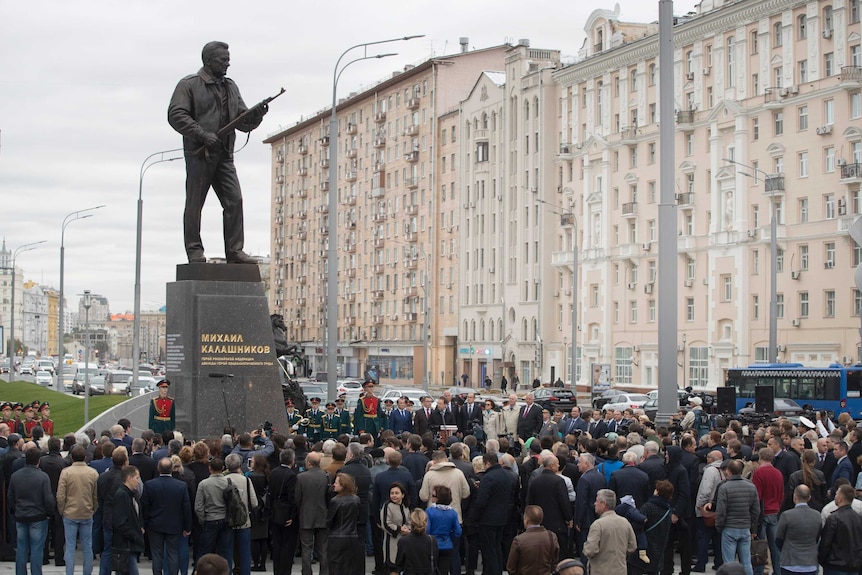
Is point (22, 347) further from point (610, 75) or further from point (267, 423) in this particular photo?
point (267, 423)

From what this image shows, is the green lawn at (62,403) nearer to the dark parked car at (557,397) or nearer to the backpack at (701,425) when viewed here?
the backpack at (701,425)

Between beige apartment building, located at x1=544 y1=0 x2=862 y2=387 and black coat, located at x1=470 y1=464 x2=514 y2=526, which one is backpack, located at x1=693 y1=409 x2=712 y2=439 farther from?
beige apartment building, located at x1=544 y1=0 x2=862 y2=387

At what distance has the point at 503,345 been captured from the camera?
275 ft

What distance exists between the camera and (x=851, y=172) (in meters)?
55.8

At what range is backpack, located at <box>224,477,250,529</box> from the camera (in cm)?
1274

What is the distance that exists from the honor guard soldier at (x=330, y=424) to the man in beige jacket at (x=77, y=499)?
9.41 meters

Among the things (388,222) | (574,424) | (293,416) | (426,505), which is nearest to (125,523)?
(426,505)

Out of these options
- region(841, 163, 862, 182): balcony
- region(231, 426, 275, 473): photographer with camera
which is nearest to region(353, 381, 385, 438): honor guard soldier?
region(231, 426, 275, 473): photographer with camera

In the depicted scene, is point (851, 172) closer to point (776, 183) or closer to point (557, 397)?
point (776, 183)

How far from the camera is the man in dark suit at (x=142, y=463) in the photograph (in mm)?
13930

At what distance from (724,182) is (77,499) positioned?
5394 centimetres

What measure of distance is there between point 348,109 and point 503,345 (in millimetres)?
33418

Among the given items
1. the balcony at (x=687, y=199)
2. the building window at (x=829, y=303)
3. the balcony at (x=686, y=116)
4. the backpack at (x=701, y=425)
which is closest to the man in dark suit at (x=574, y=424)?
the backpack at (x=701, y=425)

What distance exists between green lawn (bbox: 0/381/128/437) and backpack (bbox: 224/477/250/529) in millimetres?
20157
